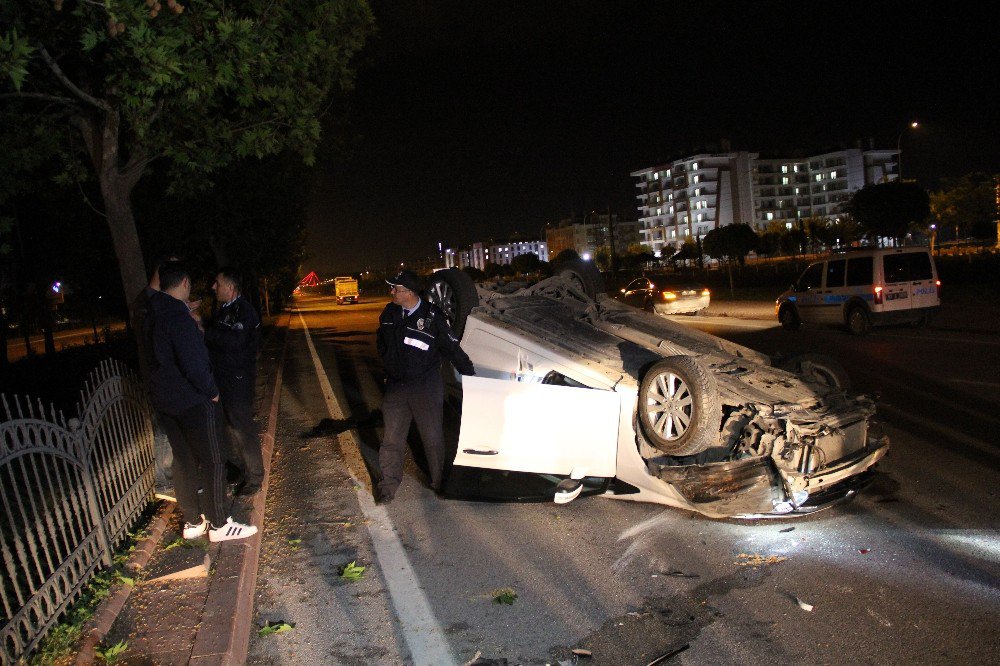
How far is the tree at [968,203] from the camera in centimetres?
7019

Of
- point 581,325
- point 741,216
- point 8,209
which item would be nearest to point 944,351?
point 581,325

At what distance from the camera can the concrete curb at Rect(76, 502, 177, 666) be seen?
11.4 feet

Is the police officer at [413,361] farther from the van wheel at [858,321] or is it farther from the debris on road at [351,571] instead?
the van wheel at [858,321]

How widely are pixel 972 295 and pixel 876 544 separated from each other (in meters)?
23.4

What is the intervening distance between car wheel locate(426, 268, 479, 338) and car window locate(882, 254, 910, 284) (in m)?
11.5

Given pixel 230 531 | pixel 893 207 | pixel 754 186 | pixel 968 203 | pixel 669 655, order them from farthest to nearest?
pixel 754 186 → pixel 968 203 → pixel 893 207 → pixel 230 531 → pixel 669 655

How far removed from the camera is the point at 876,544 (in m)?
4.48

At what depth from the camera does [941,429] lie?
7.14m

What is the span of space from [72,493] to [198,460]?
768mm

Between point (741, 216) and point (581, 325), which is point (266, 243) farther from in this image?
point (741, 216)

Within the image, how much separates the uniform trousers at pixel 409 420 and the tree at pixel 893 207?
4134 cm

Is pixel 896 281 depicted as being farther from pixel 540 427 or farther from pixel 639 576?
pixel 639 576

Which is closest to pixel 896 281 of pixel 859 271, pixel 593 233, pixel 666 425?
pixel 859 271

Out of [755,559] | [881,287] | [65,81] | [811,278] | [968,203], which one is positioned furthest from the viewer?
[968,203]
